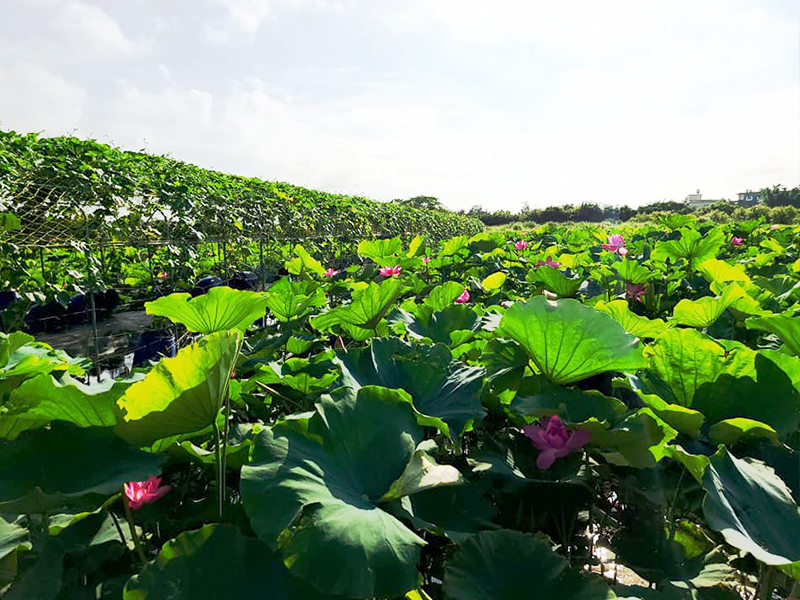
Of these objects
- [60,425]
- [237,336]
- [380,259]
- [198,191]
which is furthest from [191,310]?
[198,191]

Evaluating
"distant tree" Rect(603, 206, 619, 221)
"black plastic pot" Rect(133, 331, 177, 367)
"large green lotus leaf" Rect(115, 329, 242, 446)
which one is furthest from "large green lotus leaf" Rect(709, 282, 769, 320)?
"distant tree" Rect(603, 206, 619, 221)

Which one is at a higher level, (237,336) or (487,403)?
(237,336)

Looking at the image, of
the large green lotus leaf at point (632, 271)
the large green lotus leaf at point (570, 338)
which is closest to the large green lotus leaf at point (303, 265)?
the large green lotus leaf at point (632, 271)

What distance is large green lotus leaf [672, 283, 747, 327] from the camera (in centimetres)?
119

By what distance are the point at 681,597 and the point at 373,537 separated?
0.37 metres

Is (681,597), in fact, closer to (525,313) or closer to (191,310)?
(525,313)

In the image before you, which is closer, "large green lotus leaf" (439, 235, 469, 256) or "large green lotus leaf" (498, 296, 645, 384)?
"large green lotus leaf" (498, 296, 645, 384)

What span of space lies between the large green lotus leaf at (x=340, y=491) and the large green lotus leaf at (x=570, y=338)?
0.26 meters

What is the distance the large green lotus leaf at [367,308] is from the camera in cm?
113

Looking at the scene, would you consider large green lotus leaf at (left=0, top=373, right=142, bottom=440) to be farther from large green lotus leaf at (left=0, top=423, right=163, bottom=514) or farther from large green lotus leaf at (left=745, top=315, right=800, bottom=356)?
large green lotus leaf at (left=745, top=315, right=800, bottom=356)

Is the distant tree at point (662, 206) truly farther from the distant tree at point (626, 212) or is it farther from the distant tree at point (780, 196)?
the distant tree at point (780, 196)

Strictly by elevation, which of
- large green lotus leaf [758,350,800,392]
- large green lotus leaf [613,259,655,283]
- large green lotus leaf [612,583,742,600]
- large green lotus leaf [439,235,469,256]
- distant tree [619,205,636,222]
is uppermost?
distant tree [619,205,636,222]

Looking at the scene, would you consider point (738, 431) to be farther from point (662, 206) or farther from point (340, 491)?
point (662, 206)

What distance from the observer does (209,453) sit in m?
0.61
